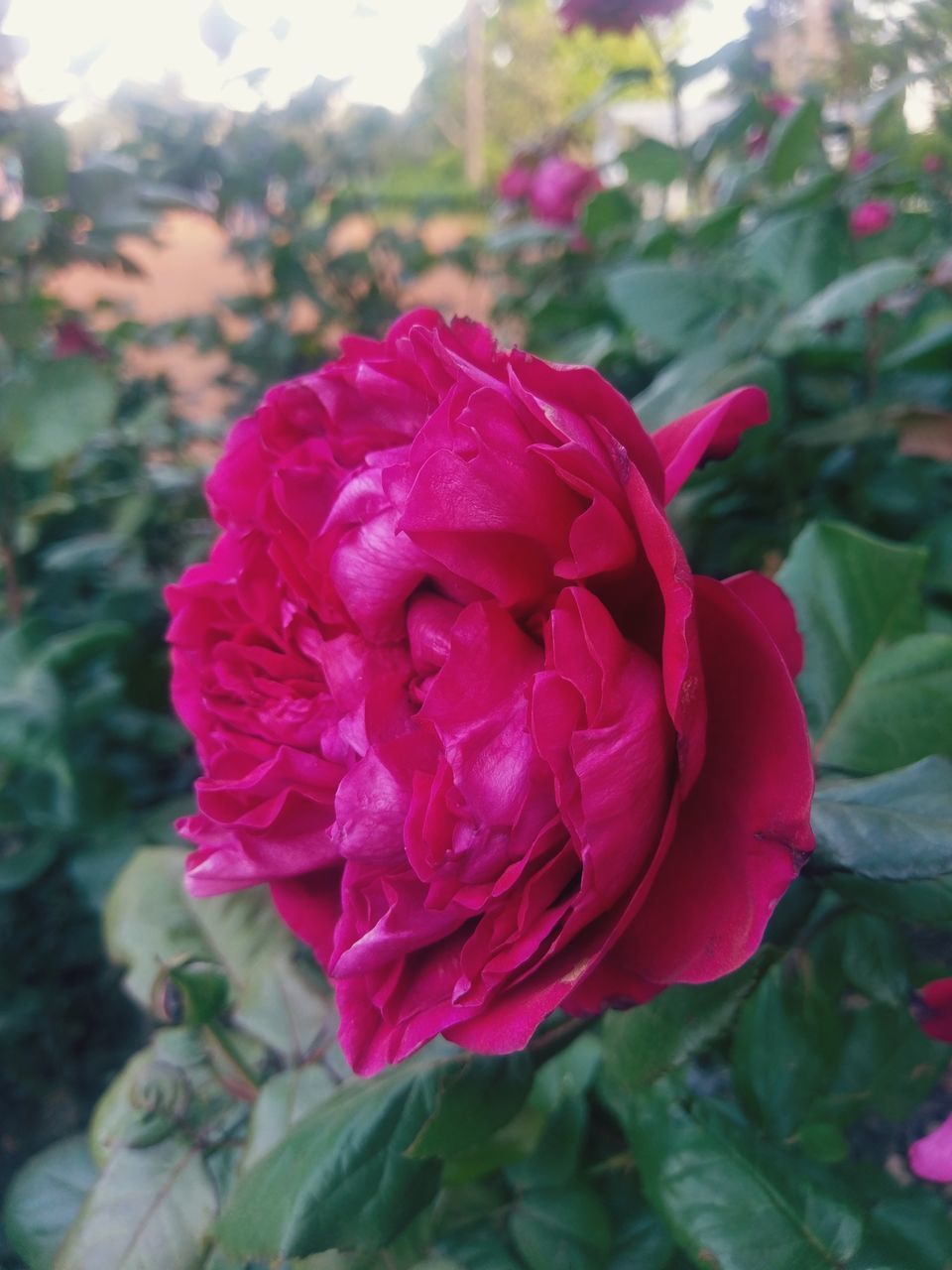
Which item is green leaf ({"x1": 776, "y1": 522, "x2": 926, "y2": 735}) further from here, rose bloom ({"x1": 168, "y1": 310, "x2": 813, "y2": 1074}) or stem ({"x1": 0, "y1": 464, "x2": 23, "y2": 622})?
stem ({"x1": 0, "y1": 464, "x2": 23, "y2": 622})

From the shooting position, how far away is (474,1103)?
0.36 m

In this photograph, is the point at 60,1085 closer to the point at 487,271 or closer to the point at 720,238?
the point at 720,238

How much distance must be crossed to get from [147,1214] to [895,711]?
1.33ft

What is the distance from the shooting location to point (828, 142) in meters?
1.02

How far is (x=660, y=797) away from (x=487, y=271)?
1.97 meters

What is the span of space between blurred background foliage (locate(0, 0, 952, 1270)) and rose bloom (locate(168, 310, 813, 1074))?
10 cm

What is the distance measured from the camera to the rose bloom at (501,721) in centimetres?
25

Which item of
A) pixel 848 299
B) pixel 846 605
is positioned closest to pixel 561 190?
pixel 848 299

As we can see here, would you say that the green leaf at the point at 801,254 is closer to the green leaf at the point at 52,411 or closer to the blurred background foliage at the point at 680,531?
the blurred background foliage at the point at 680,531

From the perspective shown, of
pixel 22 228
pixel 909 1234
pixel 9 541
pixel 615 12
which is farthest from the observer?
pixel 615 12

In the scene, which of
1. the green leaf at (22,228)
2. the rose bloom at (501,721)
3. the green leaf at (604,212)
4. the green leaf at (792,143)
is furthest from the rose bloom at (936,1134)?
the green leaf at (604,212)

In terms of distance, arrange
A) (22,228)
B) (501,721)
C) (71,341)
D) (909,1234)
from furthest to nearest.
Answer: (71,341), (22,228), (909,1234), (501,721)

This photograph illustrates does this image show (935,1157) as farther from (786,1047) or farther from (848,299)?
(848,299)

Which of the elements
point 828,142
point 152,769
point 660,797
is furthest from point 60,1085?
point 828,142
